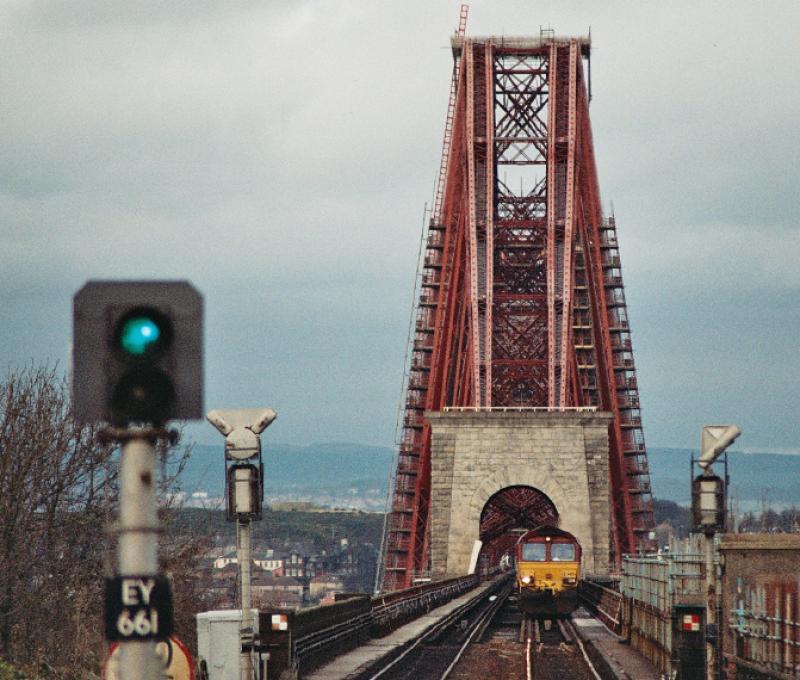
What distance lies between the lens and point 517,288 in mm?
99625

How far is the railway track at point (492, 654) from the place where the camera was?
29812 mm

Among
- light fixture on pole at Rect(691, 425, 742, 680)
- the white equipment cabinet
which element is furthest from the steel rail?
light fixture on pole at Rect(691, 425, 742, 680)

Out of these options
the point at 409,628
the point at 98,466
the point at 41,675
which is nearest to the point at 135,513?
the point at 41,675

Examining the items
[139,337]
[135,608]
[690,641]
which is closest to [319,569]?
[690,641]

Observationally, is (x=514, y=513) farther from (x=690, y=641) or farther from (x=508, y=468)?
(x=690, y=641)

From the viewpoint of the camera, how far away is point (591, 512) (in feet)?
252

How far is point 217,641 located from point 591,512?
5767 cm

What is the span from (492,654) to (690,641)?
46.6 ft

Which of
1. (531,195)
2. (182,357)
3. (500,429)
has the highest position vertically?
(531,195)

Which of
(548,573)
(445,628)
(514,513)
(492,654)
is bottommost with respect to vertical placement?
(492,654)

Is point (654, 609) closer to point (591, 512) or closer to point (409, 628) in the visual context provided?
point (409, 628)

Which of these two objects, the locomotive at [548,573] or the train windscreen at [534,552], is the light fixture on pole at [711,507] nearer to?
the locomotive at [548,573]

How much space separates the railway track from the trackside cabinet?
5.87m

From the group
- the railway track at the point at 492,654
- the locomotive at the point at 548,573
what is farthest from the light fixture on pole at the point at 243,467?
the locomotive at the point at 548,573
